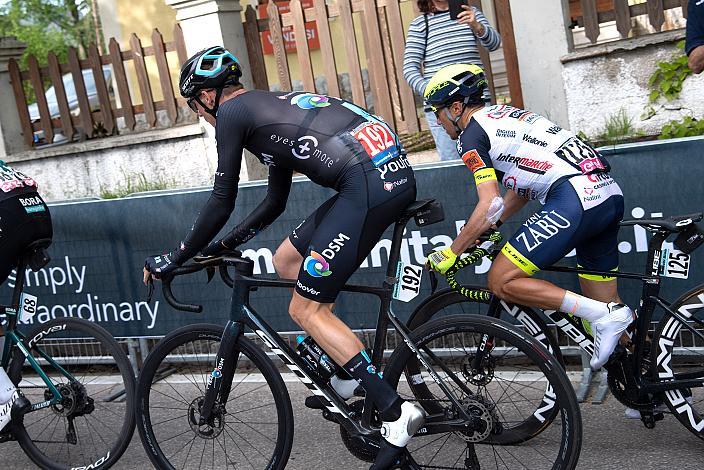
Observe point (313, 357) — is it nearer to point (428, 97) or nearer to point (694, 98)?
point (428, 97)

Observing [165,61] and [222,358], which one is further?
[165,61]

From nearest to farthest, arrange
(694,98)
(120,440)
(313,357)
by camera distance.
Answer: (313,357) → (120,440) → (694,98)

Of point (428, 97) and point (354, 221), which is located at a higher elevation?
point (428, 97)

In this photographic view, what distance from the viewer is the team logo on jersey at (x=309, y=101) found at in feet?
14.1

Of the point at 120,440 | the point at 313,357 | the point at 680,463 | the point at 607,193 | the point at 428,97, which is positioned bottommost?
the point at 680,463

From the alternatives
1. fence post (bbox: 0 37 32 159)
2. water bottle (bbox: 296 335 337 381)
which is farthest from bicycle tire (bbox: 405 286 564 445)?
fence post (bbox: 0 37 32 159)

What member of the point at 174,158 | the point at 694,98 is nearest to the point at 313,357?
the point at 694,98

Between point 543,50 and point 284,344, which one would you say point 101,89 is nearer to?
point 543,50

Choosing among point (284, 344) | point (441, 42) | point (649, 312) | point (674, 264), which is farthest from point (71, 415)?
point (441, 42)

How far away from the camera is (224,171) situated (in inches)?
166

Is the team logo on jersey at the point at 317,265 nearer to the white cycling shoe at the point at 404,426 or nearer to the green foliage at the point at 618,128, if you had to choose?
the white cycling shoe at the point at 404,426

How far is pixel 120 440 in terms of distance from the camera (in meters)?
5.01

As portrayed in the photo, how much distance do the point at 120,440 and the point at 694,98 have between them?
17.9 ft

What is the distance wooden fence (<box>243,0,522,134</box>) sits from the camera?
963cm
